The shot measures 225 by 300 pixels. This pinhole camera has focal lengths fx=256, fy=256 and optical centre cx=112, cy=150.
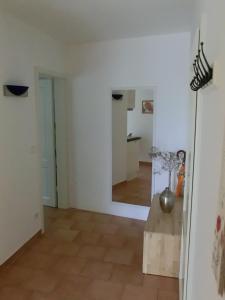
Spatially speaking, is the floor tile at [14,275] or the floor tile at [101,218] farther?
the floor tile at [101,218]

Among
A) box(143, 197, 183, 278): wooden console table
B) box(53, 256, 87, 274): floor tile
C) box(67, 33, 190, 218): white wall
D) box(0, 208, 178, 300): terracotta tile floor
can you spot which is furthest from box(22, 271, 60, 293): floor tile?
box(67, 33, 190, 218): white wall

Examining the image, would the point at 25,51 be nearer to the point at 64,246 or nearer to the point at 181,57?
the point at 181,57

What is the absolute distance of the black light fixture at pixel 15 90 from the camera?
240 centimetres

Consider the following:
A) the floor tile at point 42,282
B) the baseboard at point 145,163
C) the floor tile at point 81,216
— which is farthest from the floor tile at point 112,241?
the baseboard at point 145,163

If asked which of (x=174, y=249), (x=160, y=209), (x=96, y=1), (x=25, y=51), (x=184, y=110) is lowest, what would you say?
(x=174, y=249)

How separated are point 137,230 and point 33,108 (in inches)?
78.3

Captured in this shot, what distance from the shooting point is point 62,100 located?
11.9 ft

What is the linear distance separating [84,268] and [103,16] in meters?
2.48

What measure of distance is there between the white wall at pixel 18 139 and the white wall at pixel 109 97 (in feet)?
2.08

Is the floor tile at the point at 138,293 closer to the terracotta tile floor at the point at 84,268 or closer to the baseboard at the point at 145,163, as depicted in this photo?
the terracotta tile floor at the point at 84,268

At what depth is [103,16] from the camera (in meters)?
2.44

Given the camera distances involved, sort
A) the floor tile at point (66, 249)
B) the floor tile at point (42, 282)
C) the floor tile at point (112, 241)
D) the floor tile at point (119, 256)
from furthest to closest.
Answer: the floor tile at point (112, 241) < the floor tile at point (66, 249) < the floor tile at point (119, 256) < the floor tile at point (42, 282)

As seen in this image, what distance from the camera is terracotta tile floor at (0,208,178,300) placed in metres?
2.24

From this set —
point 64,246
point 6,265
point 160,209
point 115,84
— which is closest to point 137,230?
point 160,209
